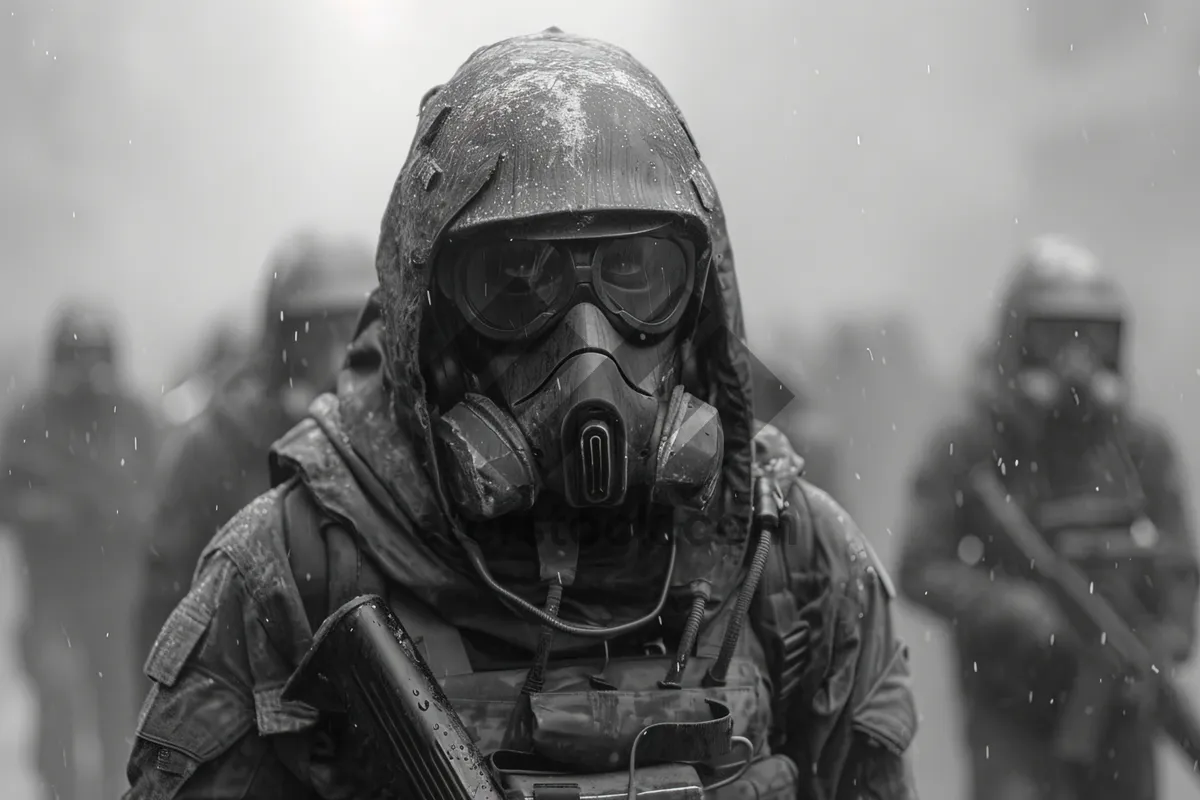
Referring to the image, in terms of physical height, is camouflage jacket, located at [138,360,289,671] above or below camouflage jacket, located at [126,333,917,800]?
below

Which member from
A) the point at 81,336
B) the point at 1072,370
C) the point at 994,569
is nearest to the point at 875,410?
the point at 1072,370

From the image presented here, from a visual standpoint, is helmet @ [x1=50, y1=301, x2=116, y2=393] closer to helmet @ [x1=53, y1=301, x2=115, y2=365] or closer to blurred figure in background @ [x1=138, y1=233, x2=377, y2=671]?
helmet @ [x1=53, y1=301, x2=115, y2=365]

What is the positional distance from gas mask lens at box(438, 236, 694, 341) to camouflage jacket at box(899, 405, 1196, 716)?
4.41 meters

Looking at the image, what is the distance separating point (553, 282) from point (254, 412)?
370 cm

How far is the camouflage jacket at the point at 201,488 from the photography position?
5762 mm

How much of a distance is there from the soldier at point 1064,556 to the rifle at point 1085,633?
43mm

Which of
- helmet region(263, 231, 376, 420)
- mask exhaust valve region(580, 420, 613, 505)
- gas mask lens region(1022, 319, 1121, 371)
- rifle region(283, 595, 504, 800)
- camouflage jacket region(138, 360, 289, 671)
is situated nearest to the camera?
rifle region(283, 595, 504, 800)

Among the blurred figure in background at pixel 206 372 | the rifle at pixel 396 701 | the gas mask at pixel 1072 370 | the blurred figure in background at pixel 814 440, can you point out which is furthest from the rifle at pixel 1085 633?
the rifle at pixel 396 701

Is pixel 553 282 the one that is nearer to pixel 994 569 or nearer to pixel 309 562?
pixel 309 562

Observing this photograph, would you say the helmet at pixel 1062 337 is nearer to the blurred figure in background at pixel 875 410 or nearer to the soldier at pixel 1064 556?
the soldier at pixel 1064 556

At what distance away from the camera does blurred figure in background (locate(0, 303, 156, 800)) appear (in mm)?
8539

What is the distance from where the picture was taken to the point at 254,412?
607 centimetres

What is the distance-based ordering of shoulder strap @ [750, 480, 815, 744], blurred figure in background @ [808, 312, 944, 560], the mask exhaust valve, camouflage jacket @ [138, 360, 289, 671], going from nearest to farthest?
the mask exhaust valve
shoulder strap @ [750, 480, 815, 744]
camouflage jacket @ [138, 360, 289, 671]
blurred figure in background @ [808, 312, 944, 560]

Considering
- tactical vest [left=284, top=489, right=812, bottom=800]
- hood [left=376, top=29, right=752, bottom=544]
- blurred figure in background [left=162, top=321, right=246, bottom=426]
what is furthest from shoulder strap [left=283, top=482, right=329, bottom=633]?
blurred figure in background [left=162, top=321, right=246, bottom=426]
